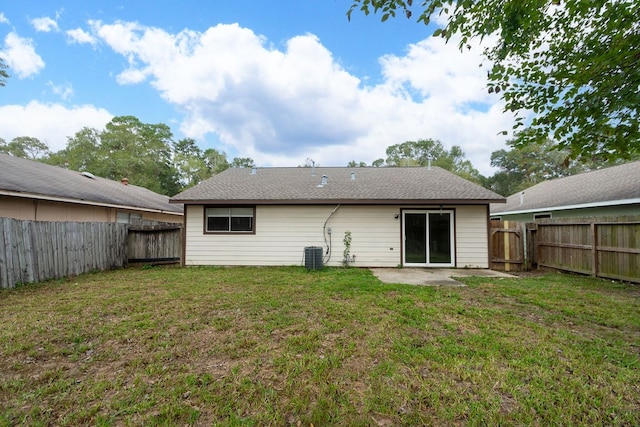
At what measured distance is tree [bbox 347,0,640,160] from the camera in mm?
3020

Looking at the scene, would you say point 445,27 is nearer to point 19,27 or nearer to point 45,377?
point 45,377

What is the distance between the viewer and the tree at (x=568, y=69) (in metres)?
3.02

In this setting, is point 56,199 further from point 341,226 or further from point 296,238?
point 341,226

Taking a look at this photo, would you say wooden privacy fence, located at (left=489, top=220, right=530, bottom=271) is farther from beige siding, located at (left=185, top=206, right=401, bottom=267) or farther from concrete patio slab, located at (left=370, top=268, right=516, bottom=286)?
beige siding, located at (left=185, top=206, right=401, bottom=267)

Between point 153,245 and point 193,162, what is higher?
point 193,162

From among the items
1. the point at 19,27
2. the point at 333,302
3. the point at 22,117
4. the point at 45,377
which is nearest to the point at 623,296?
→ the point at 333,302

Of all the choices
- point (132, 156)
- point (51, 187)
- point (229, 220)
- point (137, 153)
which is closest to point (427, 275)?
point (229, 220)

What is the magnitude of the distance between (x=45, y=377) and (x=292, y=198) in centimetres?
646

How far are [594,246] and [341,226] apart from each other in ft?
21.0

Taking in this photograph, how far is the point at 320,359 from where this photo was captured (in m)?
2.62

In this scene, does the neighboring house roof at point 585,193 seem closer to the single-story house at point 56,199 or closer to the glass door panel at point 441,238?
the glass door panel at point 441,238

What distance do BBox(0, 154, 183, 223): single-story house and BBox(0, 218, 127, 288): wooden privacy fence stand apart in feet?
6.81

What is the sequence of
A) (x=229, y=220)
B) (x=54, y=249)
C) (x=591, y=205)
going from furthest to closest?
(x=591, y=205), (x=229, y=220), (x=54, y=249)

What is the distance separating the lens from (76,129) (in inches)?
1026
